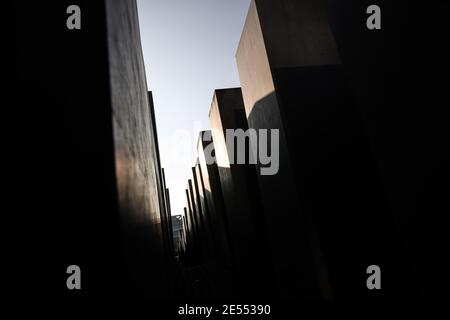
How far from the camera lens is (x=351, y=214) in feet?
12.5

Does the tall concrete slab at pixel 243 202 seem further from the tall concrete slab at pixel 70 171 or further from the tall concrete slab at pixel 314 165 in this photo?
the tall concrete slab at pixel 70 171

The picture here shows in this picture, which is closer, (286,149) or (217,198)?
(286,149)

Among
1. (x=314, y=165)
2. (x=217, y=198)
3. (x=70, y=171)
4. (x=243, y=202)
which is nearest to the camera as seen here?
(x=70, y=171)

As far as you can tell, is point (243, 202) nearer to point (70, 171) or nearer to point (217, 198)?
point (217, 198)

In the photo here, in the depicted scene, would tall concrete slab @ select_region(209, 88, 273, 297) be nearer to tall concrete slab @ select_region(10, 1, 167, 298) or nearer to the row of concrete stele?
the row of concrete stele

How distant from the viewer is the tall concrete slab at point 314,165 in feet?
12.0

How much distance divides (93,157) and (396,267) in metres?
3.92

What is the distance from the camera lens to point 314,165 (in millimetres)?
3943

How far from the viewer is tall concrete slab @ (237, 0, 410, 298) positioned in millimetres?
3662

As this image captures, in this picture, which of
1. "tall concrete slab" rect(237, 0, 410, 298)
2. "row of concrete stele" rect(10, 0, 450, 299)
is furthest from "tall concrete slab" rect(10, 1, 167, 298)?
"tall concrete slab" rect(237, 0, 410, 298)

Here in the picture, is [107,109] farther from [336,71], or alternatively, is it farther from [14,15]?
[336,71]

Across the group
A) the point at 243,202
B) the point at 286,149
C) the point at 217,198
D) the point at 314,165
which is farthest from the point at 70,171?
the point at 217,198

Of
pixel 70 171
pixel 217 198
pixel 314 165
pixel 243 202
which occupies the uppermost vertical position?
pixel 217 198
